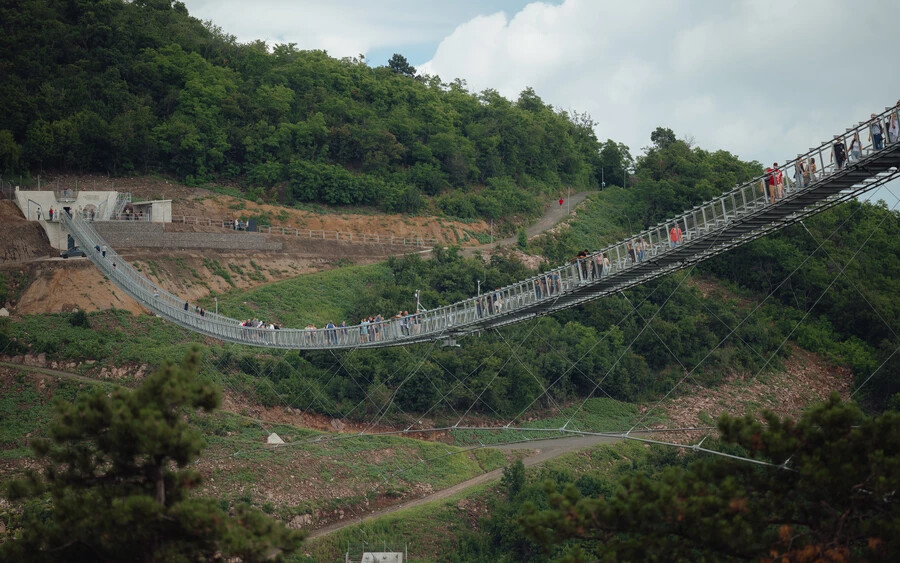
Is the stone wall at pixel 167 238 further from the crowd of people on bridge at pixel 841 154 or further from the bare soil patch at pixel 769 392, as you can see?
the crowd of people on bridge at pixel 841 154

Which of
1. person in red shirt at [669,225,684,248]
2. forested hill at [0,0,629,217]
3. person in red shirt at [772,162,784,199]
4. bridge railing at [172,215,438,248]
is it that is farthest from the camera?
forested hill at [0,0,629,217]

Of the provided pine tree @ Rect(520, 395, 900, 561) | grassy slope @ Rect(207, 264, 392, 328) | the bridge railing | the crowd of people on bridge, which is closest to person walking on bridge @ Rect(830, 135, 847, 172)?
the crowd of people on bridge

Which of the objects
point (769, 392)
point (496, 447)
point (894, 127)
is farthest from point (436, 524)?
point (769, 392)

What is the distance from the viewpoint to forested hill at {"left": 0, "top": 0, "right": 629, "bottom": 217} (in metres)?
53.9

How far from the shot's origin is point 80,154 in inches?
2084

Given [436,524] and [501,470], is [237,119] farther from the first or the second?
[436,524]

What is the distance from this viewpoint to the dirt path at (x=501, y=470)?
109ft

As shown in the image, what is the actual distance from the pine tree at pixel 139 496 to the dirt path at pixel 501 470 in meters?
13.3

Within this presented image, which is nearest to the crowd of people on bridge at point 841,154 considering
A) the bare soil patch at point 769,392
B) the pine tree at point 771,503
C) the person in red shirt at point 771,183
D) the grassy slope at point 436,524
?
the person in red shirt at point 771,183

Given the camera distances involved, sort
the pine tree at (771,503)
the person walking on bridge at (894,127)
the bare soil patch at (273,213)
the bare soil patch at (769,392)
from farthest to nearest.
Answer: the bare soil patch at (273,213), the bare soil patch at (769,392), the person walking on bridge at (894,127), the pine tree at (771,503)

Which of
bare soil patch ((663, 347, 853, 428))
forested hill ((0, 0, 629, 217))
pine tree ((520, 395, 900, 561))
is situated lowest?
pine tree ((520, 395, 900, 561))

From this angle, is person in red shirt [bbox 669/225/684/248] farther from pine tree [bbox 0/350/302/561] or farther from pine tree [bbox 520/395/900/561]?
pine tree [bbox 0/350/302/561]

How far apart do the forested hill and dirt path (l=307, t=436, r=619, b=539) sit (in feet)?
65.8

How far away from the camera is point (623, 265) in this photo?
2727 centimetres
